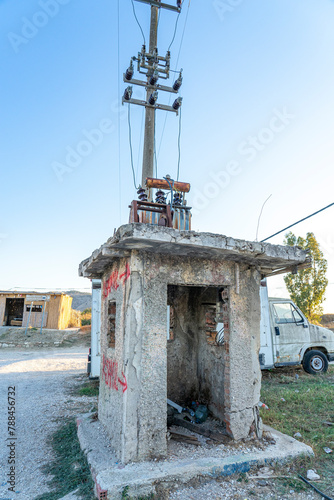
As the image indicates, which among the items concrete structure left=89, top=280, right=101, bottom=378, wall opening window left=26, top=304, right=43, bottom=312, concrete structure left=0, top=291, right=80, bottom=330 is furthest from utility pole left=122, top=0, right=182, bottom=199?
wall opening window left=26, top=304, right=43, bottom=312

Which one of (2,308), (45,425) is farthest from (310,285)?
(2,308)

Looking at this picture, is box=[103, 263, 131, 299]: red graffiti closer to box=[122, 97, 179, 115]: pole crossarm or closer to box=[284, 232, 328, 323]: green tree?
box=[122, 97, 179, 115]: pole crossarm

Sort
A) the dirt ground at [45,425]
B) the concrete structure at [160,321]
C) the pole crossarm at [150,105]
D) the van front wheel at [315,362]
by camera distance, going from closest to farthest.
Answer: the dirt ground at [45,425]
the concrete structure at [160,321]
the pole crossarm at [150,105]
the van front wheel at [315,362]

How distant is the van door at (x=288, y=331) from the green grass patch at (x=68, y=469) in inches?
231

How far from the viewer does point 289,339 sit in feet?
28.8

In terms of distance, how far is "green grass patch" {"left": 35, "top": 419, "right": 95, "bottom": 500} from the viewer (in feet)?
10.6

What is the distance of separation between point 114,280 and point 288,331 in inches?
252

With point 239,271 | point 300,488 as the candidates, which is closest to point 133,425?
point 300,488

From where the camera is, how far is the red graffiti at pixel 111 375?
3.55 m

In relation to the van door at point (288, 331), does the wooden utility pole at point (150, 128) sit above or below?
above

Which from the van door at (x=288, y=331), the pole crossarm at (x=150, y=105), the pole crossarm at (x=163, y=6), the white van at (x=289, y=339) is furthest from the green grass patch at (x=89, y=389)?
the pole crossarm at (x=163, y=6)

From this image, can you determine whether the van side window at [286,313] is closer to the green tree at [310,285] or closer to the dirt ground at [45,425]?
the dirt ground at [45,425]

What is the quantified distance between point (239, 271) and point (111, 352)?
2.02m

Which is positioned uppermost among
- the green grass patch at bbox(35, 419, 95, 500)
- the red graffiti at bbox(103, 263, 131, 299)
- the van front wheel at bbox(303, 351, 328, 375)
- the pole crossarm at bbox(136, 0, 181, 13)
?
the pole crossarm at bbox(136, 0, 181, 13)
